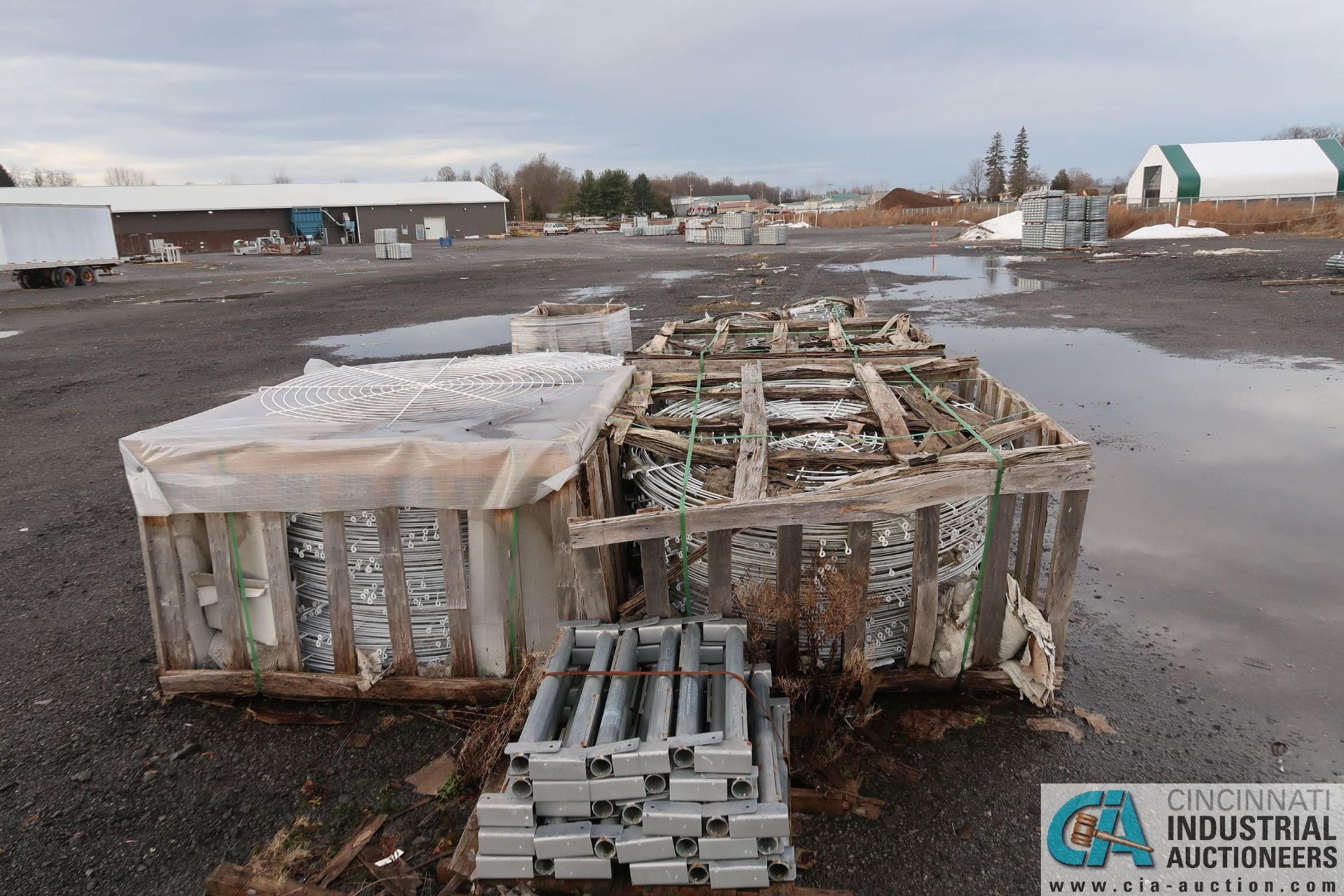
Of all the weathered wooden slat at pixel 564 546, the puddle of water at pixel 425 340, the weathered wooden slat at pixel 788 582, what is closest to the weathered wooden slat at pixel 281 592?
the weathered wooden slat at pixel 564 546

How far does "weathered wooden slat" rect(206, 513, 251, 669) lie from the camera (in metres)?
3.71

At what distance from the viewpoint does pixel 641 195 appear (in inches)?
A: 3760

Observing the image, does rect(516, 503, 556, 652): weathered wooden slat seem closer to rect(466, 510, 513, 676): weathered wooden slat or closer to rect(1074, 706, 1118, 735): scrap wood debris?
rect(466, 510, 513, 676): weathered wooden slat

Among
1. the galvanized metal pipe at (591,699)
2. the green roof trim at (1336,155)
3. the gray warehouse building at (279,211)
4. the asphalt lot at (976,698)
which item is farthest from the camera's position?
the gray warehouse building at (279,211)

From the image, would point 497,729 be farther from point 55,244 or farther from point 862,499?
point 55,244

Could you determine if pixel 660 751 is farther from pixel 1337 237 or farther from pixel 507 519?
pixel 1337 237

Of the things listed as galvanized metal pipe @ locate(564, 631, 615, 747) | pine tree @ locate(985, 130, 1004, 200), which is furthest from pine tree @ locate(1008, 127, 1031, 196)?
galvanized metal pipe @ locate(564, 631, 615, 747)

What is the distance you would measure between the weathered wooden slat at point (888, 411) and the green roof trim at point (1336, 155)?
58337 millimetres

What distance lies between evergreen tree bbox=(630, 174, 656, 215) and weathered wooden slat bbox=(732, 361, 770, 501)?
92.9 meters

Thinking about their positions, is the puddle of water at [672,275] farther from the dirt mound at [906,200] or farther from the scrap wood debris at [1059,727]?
the dirt mound at [906,200]

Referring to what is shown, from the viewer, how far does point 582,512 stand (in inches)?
149

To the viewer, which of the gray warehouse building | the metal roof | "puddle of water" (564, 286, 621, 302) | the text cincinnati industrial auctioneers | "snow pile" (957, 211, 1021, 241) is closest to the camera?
the text cincinnati industrial auctioneers

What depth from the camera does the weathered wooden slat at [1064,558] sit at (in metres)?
3.63

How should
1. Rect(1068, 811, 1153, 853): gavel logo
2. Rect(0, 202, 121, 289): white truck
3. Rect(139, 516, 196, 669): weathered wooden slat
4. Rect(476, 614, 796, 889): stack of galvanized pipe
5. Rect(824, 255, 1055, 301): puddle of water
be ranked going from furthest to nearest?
Rect(0, 202, 121, 289): white truck, Rect(824, 255, 1055, 301): puddle of water, Rect(139, 516, 196, 669): weathered wooden slat, Rect(1068, 811, 1153, 853): gavel logo, Rect(476, 614, 796, 889): stack of galvanized pipe
